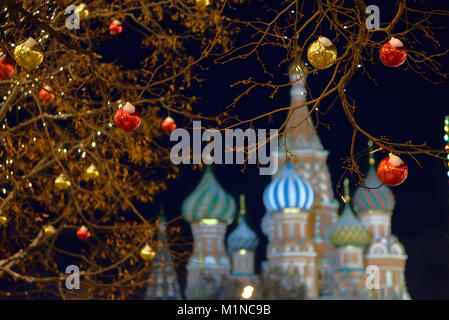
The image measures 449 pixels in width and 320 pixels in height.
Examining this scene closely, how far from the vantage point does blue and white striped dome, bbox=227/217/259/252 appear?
55.6 metres

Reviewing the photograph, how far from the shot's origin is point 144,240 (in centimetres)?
1038

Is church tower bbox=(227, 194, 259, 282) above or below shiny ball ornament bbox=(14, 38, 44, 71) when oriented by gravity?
above

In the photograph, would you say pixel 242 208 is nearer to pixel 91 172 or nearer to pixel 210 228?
pixel 210 228

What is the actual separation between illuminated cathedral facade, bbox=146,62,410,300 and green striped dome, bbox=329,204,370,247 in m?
0.06

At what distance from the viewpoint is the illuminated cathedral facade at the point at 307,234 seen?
53.7 m

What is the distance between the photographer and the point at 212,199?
53.7m

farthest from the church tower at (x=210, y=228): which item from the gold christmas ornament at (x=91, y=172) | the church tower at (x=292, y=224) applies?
the gold christmas ornament at (x=91, y=172)

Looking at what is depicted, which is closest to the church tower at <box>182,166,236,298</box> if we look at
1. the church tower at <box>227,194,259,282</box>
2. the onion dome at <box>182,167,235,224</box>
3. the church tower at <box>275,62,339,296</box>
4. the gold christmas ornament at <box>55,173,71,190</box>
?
the onion dome at <box>182,167,235,224</box>

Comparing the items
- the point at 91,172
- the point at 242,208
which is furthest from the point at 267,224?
the point at 91,172

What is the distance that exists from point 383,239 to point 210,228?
11141 millimetres

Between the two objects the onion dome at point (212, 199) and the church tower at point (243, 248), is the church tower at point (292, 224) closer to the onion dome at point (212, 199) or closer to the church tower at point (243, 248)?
the church tower at point (243, 248)

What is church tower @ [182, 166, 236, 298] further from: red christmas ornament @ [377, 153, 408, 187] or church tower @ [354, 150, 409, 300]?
red christmas ornament @ [377, 153, 408, 187]
